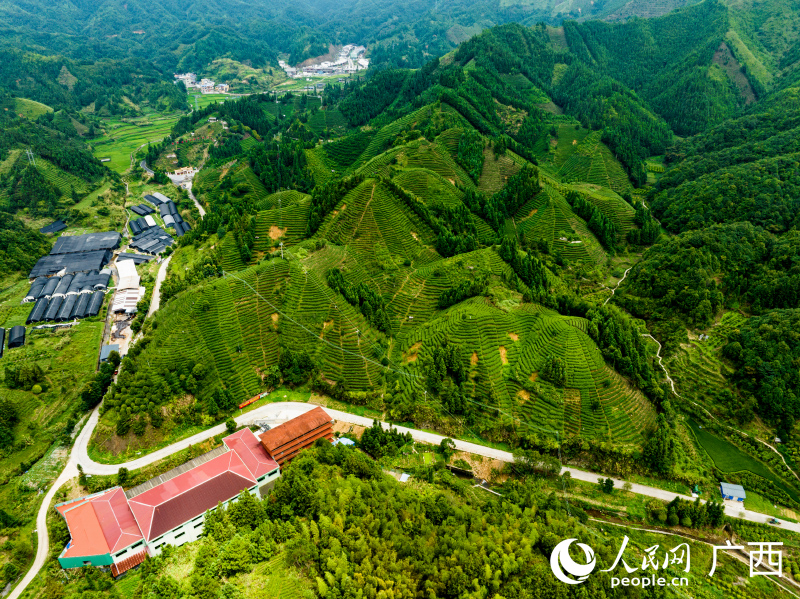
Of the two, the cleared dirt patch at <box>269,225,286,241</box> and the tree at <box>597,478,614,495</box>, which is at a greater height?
the cleared dirt patch at <box>269,225,286,241</box>

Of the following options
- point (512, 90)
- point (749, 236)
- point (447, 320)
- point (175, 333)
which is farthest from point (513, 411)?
point (512, 90)

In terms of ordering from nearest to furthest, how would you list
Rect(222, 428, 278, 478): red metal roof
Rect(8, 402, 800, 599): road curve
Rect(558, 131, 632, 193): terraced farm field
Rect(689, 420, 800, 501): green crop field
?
Rect(8, 402, 800, 599): road curve, Rect(222, 428, 278, 478): red metal roof, Rect(689, 420, 800, 501): green crop field, Rect(558, 131, 632, 193): terraced farm field

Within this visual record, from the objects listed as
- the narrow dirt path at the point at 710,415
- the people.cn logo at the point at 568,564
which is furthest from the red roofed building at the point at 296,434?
the narrow dirt path at the point at 710,415

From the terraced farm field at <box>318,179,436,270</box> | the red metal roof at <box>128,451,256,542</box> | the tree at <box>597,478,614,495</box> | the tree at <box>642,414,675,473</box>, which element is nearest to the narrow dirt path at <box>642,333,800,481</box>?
the tree at <box>642,414,675,473</box>

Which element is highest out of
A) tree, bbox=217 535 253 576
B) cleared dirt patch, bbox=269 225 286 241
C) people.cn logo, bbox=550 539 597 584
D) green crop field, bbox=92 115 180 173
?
green crop field, bbox=92 115 180 173

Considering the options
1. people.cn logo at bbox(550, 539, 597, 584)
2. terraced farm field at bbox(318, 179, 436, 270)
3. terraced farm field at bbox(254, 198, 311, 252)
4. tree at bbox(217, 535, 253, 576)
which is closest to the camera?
tree at bbox(217, 535, 253, 576)

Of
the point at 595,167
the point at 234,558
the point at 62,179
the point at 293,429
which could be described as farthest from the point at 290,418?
the point at 62,179

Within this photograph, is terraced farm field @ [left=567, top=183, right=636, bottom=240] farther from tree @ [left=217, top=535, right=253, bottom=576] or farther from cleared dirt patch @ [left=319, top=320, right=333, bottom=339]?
tree @ [left=217, top=535, right=253, bottom=576]

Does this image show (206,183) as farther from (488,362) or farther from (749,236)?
(749,236)

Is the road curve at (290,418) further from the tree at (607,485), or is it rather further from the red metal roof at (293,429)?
the red metal roof at (293,429)
